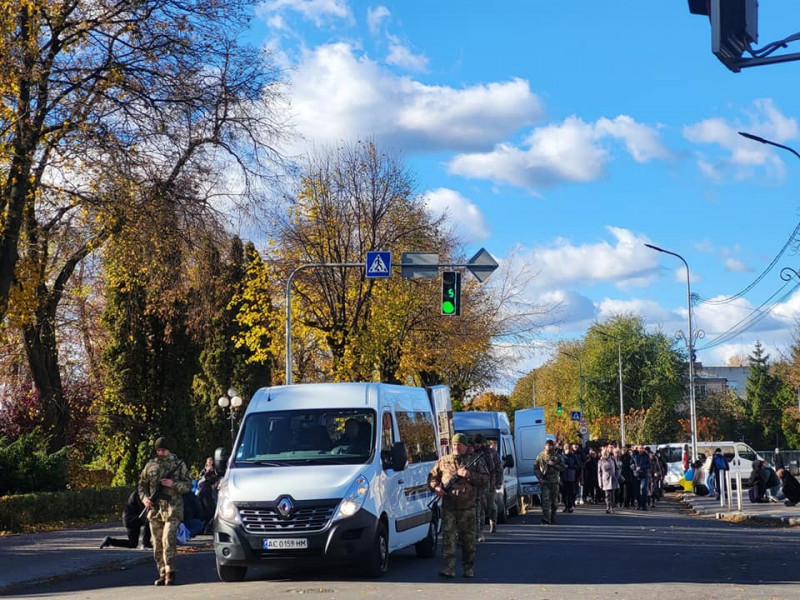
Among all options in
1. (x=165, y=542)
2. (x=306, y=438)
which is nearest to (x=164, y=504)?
(x=165, y=542)

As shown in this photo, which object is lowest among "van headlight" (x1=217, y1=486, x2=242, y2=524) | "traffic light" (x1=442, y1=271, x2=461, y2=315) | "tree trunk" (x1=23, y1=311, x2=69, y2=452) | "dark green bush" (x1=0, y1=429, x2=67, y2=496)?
"van headlight" (x1=217, y1=486, x2=242, y2=524)

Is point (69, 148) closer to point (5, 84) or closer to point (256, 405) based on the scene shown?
point (5, 84)

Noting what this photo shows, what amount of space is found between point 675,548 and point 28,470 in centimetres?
1434

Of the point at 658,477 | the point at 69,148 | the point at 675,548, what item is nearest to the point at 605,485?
the point at 658,477

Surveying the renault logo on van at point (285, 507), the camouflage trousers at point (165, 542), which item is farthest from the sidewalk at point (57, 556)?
the renault logo on van at point (285, 507)

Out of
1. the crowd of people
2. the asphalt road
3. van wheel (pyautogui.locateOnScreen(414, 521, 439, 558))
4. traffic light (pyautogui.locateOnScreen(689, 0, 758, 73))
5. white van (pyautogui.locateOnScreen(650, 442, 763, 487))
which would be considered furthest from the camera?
white van (pyautogui.locateOnScreen(650, 442, 763, 487))

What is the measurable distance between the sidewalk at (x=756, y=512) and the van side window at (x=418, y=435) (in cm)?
1179

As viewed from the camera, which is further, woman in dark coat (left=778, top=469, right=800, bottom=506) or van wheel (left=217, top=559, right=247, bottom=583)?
woman in dark coat (left=778, top=469, right=800, bottom=506)

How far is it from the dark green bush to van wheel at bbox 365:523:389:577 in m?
13.7

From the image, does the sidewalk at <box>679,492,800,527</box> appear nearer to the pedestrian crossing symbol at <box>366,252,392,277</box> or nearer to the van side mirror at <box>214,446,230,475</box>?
the pedestrian crossing symbol at <box>366,252,392,277</box>

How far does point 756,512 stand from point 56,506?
16.8m

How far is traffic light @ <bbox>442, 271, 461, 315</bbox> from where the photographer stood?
26.3 m

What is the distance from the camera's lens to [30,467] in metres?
26.1

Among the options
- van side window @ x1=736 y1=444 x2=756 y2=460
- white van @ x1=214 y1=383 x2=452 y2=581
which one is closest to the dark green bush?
white van @ x1=214 y1=383 x2=452 y2=581
